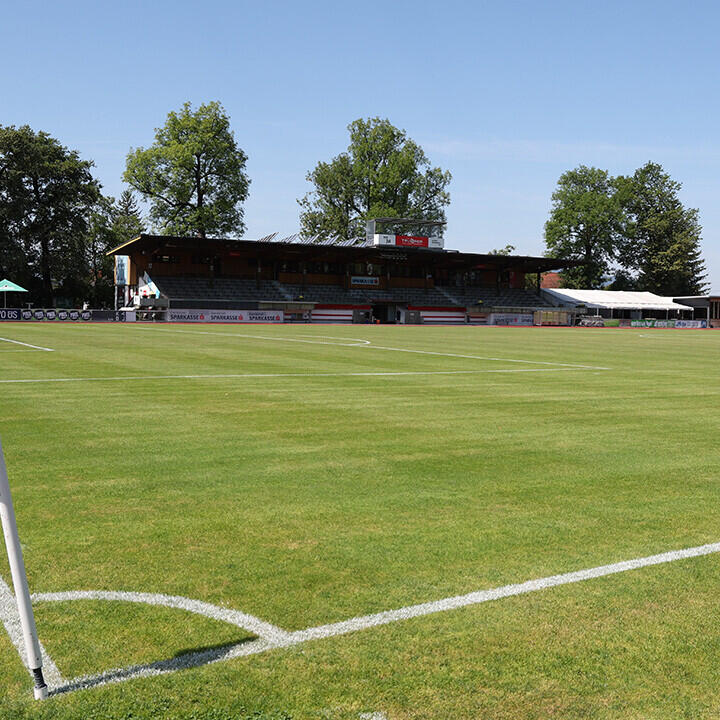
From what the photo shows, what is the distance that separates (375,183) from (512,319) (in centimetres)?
2568

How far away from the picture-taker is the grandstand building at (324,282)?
68.2 m

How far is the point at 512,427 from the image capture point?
9461mm

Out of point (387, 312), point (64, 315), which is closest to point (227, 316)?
point (64, 315)

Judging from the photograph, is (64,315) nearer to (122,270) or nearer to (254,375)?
(122,270)

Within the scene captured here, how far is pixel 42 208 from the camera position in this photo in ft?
249

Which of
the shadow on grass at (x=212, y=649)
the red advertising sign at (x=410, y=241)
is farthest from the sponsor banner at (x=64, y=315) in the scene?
the shadow on grass at (x=212, y=649)

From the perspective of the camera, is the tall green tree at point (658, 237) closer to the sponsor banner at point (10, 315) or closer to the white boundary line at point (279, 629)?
the sponsor banner at point (10, 315)

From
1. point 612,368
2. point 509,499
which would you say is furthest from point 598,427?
point 612,368

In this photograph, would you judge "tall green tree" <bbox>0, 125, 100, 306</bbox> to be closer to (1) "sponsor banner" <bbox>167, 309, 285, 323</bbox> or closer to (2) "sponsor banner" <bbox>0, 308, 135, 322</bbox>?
(2) "sponsor banner" <bbox>0, 308, 135, 322</bbox>

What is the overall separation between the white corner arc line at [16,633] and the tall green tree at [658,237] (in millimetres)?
111231

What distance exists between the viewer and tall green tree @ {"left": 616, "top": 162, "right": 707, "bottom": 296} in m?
105

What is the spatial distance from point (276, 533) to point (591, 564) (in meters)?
2.07

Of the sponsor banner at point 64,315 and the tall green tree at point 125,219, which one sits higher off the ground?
the tall green tree at point 125,219

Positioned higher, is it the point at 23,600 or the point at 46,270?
the point at 46,270
